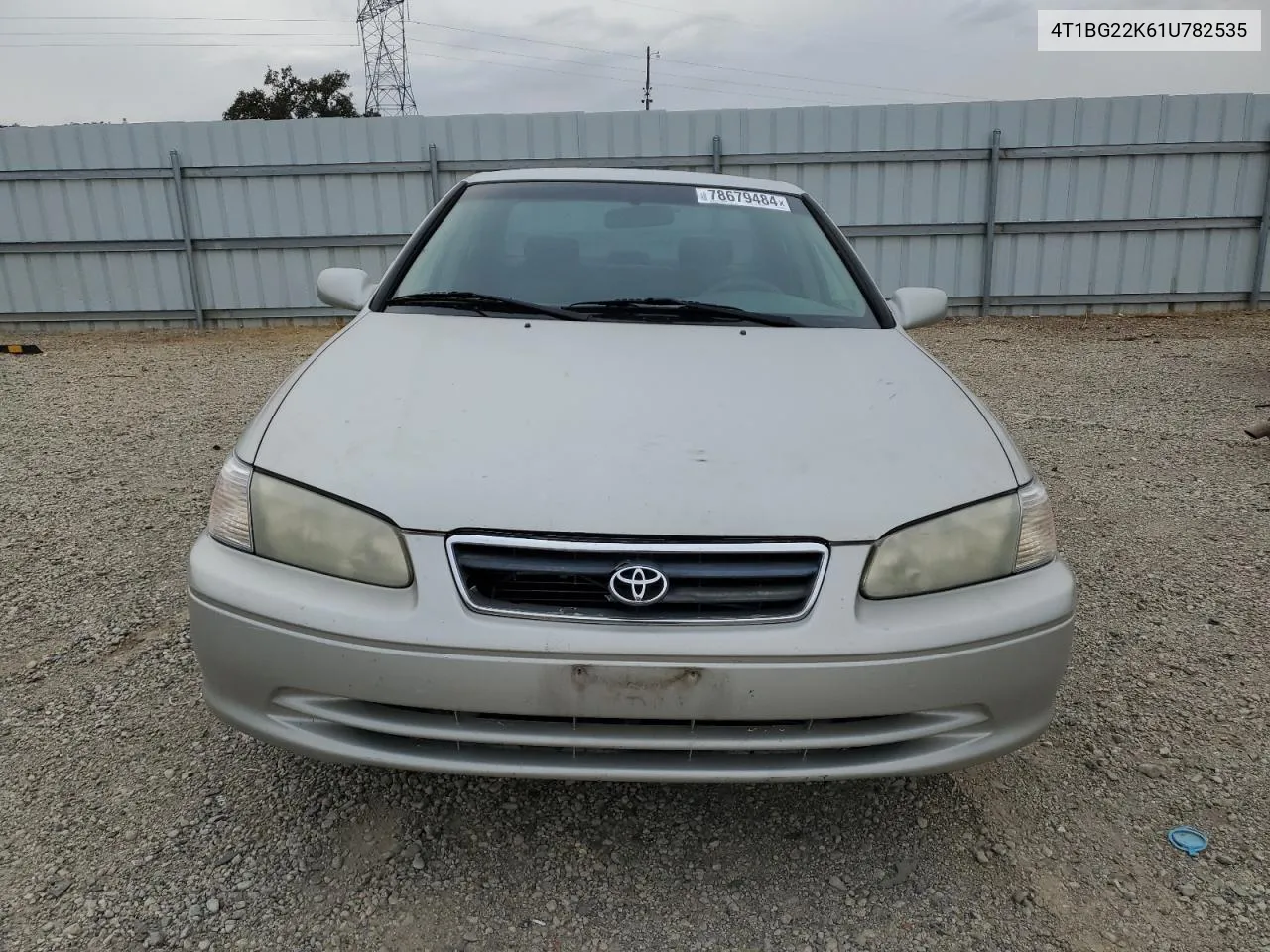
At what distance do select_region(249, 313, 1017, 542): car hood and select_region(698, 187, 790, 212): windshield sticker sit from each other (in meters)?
0.82

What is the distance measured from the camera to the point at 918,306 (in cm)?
284

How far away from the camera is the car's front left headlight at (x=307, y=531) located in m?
1.53

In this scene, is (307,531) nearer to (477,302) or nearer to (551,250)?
(477,302)

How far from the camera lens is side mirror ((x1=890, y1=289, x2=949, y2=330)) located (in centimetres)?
281

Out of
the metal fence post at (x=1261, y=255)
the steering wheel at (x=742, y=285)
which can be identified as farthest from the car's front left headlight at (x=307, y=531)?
the metal fence post at (x=1261, y=255)

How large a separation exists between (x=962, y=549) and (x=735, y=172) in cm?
878

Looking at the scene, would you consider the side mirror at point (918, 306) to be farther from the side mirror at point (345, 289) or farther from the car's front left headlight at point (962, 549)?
the side mirror at point (345, 289)

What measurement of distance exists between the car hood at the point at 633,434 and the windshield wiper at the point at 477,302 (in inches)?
5.5

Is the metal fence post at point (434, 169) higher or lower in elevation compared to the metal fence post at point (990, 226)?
higher

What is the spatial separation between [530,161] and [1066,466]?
22.9 feet

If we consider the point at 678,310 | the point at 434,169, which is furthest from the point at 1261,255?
the point at 678,310

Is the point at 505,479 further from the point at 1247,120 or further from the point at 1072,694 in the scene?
the point at 1247,120

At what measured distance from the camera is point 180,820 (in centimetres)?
188

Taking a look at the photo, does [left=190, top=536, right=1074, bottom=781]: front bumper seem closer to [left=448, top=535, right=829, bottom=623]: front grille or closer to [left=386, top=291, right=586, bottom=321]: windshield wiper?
[left=448, top=535, right=829, bottom=623]: front grille
